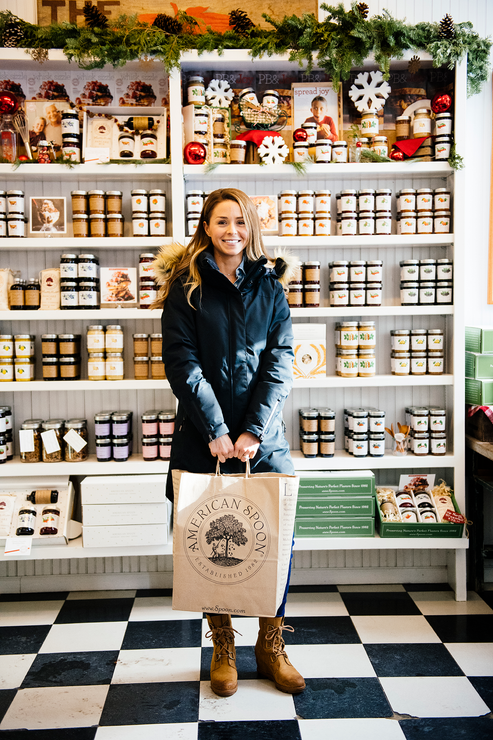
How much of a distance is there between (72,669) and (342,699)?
1007 mm

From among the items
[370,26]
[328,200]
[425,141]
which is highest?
[370,26]

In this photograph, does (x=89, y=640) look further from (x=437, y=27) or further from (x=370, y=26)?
(x=437, y=27)

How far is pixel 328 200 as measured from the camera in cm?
289

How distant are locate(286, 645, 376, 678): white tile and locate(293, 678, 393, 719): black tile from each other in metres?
0.04

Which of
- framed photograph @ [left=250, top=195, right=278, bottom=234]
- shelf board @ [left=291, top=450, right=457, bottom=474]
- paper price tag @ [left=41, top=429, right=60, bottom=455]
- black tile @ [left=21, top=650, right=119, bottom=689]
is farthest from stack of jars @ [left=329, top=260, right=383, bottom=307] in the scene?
black tile @ [left=21, top=650, right=119, bottom=689]

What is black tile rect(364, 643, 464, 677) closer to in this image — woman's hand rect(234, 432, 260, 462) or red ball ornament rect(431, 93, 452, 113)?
woman's hand rect(234, 432, 260, 462)

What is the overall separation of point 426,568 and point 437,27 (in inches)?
102

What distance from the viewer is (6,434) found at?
2957mm

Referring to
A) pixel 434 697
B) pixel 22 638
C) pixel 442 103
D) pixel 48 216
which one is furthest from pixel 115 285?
pixel 434 697

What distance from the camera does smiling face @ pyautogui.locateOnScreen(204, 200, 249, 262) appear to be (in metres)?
2.00

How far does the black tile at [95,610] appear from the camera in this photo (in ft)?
8.93

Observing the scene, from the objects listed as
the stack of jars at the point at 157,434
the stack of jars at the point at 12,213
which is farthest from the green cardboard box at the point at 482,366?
the stack of jars at the point at 12,213

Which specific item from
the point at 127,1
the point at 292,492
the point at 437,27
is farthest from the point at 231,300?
the point at 127,1

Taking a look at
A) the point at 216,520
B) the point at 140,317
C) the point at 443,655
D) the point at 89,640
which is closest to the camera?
the point at 216,520
